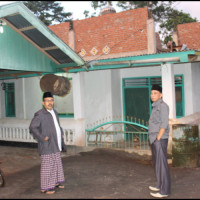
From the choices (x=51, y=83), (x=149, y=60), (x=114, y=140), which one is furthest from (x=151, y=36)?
(x=51, y=83)

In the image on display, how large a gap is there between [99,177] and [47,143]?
5.82 ft

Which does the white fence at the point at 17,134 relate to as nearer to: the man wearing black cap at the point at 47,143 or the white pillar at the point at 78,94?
the white pillar at the point at 78,94

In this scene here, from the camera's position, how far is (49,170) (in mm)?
5051

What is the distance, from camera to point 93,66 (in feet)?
27.1

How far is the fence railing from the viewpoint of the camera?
8688 mm

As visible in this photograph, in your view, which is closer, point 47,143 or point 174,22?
point 47,143

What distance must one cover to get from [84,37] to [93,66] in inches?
306

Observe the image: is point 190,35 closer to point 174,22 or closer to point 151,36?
point 151,36

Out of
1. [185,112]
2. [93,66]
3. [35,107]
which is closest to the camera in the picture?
[93,66]

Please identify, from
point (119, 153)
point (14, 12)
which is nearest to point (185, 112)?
point (119, 153)

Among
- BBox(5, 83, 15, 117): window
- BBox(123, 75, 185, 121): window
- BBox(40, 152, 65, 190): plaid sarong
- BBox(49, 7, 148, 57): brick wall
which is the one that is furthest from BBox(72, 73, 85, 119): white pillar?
BBox(49, 7, 148, 57): brick wall

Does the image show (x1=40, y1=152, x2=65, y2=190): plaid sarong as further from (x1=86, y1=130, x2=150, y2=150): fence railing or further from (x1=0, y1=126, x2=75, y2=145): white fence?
(x1=0, y1=126, x2=75, y2=145): white fence

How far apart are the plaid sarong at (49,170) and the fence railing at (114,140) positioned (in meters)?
3.29

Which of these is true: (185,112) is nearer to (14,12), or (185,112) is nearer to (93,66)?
(93,66)
